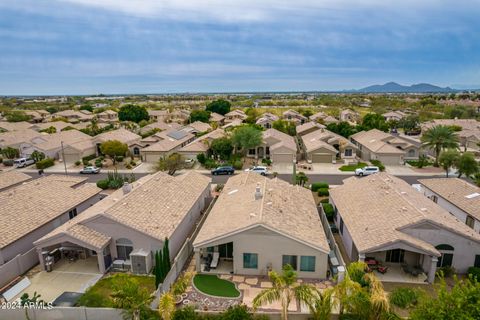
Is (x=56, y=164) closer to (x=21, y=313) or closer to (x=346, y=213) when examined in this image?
(x=21, y=313)

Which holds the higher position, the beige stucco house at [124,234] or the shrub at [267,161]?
the beige stucco house at [124,234]

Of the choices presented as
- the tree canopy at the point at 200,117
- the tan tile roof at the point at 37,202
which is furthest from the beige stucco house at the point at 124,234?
the tree canopy at the point at 200,117

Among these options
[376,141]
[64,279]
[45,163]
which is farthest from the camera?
[376,141]

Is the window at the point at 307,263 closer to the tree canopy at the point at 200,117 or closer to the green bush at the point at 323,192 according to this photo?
the green bush at the point at 323,192

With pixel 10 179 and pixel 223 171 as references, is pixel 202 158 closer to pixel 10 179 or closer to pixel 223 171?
pixel 223 171

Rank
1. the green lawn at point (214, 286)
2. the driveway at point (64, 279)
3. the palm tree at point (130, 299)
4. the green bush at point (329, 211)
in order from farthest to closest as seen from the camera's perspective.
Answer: the green bush at point (329, 211) → the driveway at point (64, 279) → the green lawn at point (214, 286) → the palm tree at point (130, 299)

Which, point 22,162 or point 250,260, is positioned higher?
point 22,162

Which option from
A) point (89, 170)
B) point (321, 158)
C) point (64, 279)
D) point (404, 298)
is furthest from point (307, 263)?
point (89, 170)
